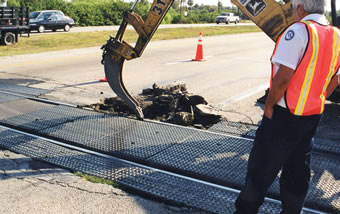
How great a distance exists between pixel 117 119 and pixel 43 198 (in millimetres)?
2831

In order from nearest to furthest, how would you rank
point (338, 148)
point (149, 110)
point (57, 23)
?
point (338, 148)
point (149, 110)
point (57, 23)

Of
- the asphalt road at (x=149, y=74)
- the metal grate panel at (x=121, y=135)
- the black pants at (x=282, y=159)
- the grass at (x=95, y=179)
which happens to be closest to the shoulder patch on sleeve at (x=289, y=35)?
the black pants at (x=282, y=159)

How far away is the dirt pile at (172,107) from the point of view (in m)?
6.94

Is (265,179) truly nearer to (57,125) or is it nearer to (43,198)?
(43,198)

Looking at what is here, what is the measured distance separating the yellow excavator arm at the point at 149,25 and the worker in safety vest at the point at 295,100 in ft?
7.25

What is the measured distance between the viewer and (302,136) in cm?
318

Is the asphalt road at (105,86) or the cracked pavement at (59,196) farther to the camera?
the asphalt road at (105,86)

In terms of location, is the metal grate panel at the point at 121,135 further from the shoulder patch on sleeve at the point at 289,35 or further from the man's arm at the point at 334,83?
the shoulder patch on sleeve at the point at 289,35

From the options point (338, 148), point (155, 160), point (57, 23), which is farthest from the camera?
point (57, 23)

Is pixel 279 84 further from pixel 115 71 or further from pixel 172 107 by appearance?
pixel 172 107

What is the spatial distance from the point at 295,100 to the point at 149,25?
357 centimetres

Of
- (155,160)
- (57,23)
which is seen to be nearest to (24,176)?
(155,160)

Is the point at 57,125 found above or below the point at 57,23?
above

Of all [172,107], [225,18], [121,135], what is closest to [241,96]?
[172,107]
